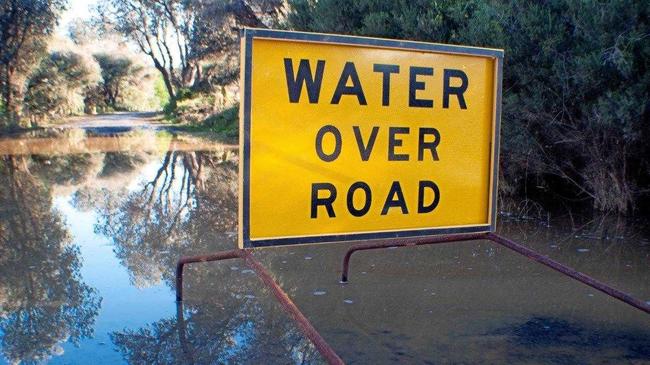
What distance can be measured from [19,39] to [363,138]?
28329 mm

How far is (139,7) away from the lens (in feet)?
139

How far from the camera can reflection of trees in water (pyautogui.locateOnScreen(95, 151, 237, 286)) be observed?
264 inches

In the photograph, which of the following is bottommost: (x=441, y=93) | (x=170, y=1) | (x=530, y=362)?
(x=530, y=362)

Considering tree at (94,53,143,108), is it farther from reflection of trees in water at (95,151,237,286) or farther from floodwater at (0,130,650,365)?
floodwater at (0,130,650,365)

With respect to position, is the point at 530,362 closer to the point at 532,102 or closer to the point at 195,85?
the point at 532,102

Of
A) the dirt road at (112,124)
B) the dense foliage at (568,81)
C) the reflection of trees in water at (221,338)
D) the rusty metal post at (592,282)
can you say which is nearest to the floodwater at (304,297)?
the reflection of trees in water at (221,338)

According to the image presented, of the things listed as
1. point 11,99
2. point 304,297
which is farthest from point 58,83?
point 304,297

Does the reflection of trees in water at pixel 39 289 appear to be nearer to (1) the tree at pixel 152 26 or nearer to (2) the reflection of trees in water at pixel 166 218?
(2) the reflection of trees in water at pixel 166 218

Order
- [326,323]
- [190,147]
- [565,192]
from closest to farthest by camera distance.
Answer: [326,323] → [565,192] → [190,147]

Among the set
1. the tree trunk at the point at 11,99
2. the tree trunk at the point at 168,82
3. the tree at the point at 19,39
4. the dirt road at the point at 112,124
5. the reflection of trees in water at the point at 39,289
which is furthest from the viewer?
the tree trunk at the point at 168,82

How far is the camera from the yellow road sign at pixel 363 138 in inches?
144

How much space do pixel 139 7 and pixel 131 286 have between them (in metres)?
40.3

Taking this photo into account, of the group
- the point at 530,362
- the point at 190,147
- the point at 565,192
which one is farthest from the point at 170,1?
the point at 530,362

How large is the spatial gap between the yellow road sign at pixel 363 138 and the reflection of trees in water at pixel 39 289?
1.91 meters
